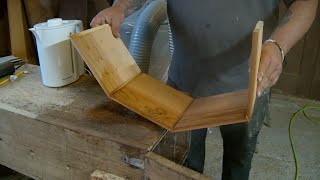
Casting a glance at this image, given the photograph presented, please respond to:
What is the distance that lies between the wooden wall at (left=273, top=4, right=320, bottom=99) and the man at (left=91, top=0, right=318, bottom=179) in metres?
1.53

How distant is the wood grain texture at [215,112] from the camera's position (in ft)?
2.12

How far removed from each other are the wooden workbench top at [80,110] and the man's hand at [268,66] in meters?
0.26

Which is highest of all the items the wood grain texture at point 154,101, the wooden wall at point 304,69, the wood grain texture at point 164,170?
the wood grain texture at point 154,101

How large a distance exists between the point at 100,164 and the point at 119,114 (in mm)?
149

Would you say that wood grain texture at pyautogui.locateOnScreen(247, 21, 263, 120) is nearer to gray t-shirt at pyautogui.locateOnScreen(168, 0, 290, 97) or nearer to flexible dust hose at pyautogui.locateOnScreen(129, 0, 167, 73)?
gray t-shirt at pyautogui.locateOnScreen(168, 0, 290, 97)

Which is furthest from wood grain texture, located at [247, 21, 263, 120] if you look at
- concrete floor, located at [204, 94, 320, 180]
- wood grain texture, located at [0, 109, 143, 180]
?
concrete floor, located at [204, 94, 320, 180]

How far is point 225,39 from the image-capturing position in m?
0.96

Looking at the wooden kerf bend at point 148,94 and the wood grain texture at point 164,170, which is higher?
the wooden kerf bend at point 148,94

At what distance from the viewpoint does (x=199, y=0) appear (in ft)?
3.12

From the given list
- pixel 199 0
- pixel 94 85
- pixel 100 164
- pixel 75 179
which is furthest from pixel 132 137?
pixel 199 0

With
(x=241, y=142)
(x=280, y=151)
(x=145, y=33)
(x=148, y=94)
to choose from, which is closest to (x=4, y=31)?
(x=145, y=33)

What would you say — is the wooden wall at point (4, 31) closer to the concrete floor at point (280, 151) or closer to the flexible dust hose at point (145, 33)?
the flexible dust hose at point (145, 33)

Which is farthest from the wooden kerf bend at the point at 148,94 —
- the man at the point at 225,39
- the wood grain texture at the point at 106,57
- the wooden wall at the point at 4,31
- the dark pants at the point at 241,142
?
the wooden wall at the point at 4,31

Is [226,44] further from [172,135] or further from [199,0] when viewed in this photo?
[172,135]
